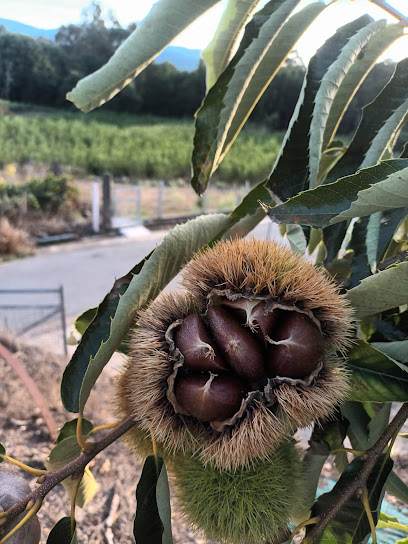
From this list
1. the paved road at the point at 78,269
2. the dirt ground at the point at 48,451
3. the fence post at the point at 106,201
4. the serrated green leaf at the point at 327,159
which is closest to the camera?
the serrated green leaf at the point at 327,159

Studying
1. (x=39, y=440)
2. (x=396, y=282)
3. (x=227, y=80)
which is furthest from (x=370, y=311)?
(x=39, y=440)

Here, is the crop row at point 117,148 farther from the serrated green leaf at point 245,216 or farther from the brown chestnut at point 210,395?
the brown chestnut at point 210,395

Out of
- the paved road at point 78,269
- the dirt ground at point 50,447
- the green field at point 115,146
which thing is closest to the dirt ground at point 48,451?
the dirt ground at point 50,447

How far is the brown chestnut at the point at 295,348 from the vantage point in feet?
1.18

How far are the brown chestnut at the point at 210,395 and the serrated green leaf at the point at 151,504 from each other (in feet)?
0.28

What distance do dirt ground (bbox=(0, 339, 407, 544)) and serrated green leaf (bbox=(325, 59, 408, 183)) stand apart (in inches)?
39.6

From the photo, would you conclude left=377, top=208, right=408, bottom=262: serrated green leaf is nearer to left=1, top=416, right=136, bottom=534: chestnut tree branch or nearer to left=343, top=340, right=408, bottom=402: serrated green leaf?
left=343, top=340, right=408, bottom=402: serrated green leaf

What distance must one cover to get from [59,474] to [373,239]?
36cm

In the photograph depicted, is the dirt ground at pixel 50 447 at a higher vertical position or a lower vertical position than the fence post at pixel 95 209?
higher

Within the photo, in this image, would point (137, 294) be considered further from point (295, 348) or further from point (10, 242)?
point (10, 242)

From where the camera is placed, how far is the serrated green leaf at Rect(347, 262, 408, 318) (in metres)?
0.40

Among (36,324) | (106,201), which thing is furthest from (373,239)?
(106,201)

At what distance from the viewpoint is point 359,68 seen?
56 cm

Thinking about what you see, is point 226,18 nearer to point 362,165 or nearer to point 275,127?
point 362,165
